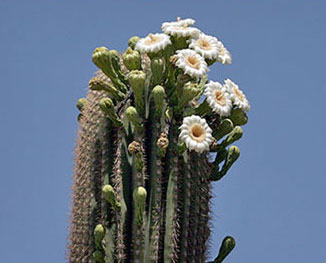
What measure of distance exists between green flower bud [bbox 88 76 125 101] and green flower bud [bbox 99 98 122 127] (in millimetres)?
193

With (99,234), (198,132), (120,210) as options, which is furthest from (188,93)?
(99,234)

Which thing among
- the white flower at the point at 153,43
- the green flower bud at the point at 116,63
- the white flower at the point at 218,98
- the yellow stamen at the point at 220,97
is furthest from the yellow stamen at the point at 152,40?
the yellow stamen at the point at 220,97

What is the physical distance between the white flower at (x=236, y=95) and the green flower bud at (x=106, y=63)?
958 mm

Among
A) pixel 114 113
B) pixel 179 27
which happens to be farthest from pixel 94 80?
pixel 179 27

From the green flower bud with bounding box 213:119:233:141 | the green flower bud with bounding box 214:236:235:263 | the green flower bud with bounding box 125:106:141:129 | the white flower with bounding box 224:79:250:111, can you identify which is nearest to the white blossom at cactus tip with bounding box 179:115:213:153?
the green flower bud with bounding box 213:119:233:141

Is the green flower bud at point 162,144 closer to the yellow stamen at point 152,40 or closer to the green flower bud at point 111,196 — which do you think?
the green flower bud at point 111,196

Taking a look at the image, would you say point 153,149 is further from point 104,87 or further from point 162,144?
point 104,87

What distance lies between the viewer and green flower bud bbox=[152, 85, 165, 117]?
6691 mm

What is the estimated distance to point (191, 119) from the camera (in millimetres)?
6730

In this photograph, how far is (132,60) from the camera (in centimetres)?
690

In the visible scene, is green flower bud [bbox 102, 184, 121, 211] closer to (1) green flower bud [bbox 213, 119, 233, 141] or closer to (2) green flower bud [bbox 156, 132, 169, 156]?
(2) green flower bud [bbox 156, 132, 169, 156]

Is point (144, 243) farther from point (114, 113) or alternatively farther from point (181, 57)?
point (181, 57)

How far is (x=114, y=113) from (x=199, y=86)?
888mm

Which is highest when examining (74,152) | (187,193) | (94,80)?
(94,80)
